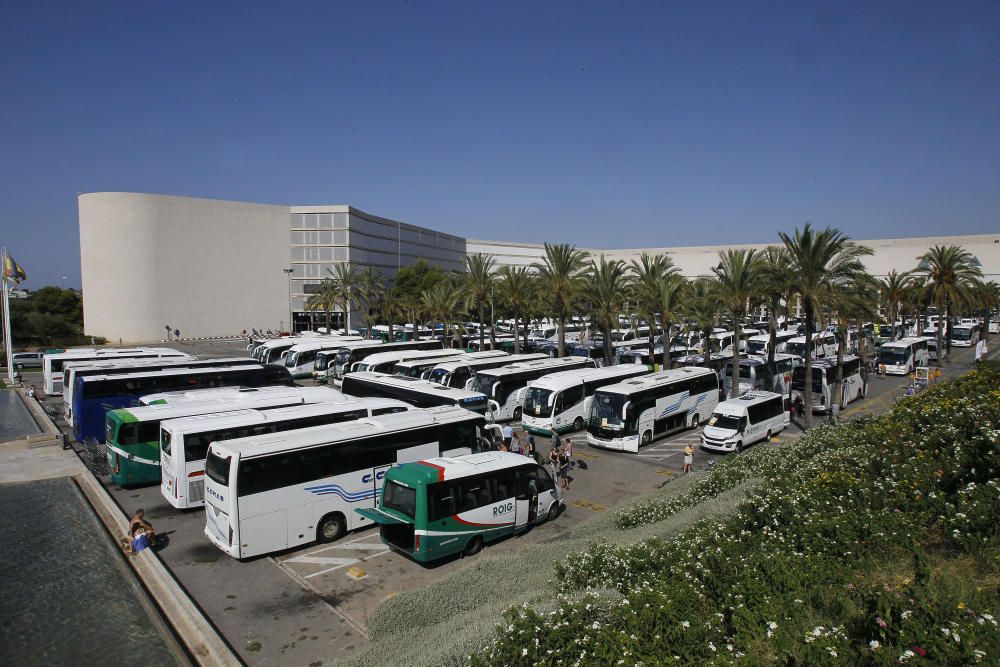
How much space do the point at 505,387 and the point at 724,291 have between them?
11.8m

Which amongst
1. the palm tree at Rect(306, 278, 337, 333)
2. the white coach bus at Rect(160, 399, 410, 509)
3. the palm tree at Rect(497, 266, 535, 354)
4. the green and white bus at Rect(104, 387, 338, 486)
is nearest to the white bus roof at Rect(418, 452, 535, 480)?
the white coach bus at Rect(160, 399, 410, 509)

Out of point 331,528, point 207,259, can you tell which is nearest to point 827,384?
point 331,528

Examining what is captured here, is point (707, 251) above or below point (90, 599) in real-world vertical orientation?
above

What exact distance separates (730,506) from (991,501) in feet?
14.2

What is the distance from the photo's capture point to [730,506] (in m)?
11.5

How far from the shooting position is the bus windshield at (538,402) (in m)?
25.1

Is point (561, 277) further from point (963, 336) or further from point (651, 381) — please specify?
point (963, 336)

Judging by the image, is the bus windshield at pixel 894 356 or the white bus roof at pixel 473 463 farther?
the bus windshield at pixel 894 356

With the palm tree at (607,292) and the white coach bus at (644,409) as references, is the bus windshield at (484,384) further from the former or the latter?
the palm tree at (607,292)

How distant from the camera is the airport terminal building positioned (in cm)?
7175

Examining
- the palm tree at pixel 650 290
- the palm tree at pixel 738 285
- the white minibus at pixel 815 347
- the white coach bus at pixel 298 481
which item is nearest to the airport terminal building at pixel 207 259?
the palm tree at pixel 650 290

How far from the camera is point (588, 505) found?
17.6 metres

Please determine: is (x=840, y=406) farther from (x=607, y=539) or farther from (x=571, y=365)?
(x=607, y=539)

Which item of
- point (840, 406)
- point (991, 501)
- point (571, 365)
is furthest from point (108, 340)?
point (991, 501)
